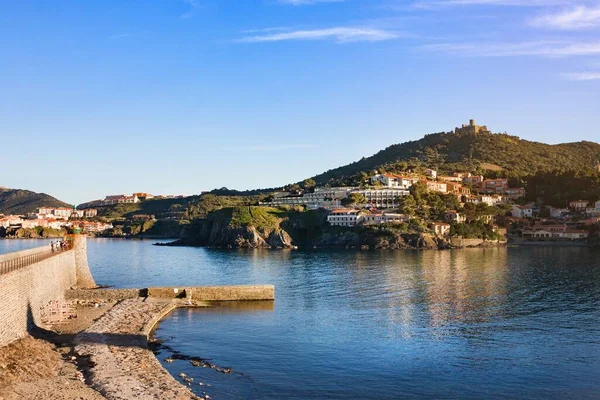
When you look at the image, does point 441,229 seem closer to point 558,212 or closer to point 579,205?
point 558,212

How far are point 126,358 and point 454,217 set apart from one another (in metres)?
98.7

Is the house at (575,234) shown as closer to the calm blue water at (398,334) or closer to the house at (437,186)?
the house at (437,186)

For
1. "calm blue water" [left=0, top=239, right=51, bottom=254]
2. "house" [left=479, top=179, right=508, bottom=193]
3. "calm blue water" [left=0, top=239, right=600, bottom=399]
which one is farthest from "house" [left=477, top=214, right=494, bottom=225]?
"calm blue water" [left=0, top=239, right=51, bottom=254]

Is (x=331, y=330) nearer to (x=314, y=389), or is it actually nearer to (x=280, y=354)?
(x=280, y=354)

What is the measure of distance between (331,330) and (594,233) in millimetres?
92576

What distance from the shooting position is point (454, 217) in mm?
117125

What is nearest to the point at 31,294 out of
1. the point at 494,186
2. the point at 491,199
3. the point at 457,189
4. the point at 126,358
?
the point at 126,358

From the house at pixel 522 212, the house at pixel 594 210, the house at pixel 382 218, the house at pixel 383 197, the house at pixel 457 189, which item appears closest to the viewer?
the house at pixel 382 218

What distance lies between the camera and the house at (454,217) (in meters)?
117

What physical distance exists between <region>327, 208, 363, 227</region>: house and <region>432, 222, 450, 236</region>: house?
1401 cm

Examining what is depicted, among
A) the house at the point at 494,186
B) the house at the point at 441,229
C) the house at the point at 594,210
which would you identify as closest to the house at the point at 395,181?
the house at the point at 494,186

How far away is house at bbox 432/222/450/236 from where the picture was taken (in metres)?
108

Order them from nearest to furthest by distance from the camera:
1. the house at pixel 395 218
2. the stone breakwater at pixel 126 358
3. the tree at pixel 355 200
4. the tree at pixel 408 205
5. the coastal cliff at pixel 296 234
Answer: the stone breakwater at pixel 126 358 → the coastal cliff at pixel 296 234 → the house at pixel 395 218 → the tree at pixel 408 205 → the tree at pixel 355 200

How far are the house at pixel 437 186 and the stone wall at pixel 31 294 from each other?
104656 mm
